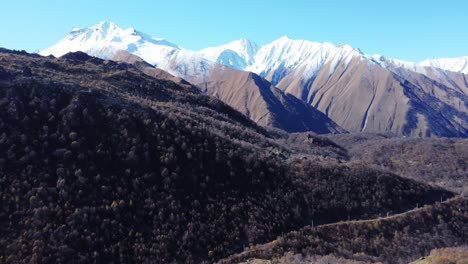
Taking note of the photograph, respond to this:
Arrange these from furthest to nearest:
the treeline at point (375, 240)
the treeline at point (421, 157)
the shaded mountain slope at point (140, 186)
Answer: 1. the treeline at point (421, 157)
2. the treeline at point (375, 240)
3. the shaded mountain slope at point (140, 186)

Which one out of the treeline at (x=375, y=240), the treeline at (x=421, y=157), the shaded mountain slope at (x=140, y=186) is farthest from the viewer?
the treeline at (x=421, y=157)

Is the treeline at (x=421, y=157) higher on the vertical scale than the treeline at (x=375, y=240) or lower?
higher

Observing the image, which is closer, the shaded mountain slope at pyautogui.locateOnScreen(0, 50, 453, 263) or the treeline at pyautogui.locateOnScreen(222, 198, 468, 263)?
the shaded mountain slope at pyautogui.locateOnScreen(0, 50, 453, 263)

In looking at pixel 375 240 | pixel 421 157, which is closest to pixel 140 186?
pixel 375 240

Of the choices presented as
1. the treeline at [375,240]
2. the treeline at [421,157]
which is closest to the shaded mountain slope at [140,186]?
the treeline at [375,240]

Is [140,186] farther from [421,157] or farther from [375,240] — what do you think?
[421,157]

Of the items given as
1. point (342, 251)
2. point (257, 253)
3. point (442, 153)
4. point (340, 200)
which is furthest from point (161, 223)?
point (442, 153)

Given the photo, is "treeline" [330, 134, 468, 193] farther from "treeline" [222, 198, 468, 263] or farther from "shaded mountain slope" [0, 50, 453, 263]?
"shaded mountain slope" [0, 50, 453, 263]

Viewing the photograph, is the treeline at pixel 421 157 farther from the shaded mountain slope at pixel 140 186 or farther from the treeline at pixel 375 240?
the shaded mountain slope at pixel 140 186

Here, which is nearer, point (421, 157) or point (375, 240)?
point (375, 240)

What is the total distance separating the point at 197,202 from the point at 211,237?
6168 mm

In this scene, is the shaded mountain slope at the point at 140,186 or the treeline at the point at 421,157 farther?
the treeline at the point at 421,157

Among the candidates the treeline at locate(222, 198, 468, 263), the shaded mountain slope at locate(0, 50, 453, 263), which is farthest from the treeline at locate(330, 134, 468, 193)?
the shaded mountain slope at locate(0, 50, 453, 263)

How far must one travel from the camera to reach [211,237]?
55.6m
